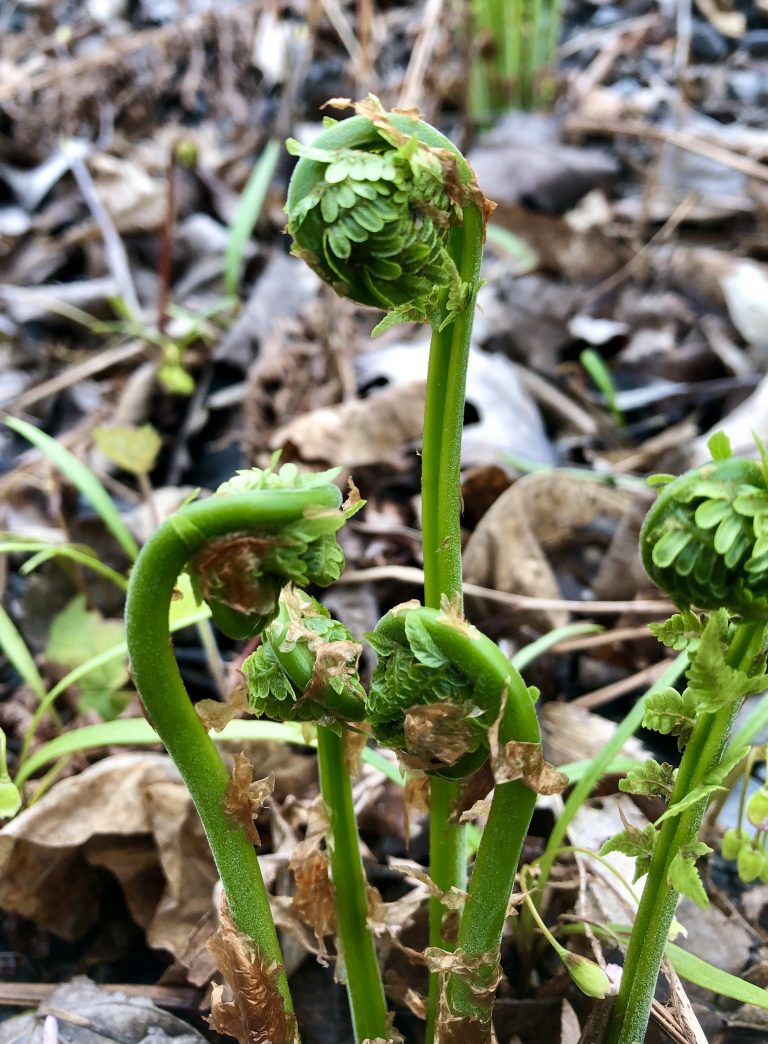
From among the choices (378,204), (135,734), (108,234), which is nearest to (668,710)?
(378,204)

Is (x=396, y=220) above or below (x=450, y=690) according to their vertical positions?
above

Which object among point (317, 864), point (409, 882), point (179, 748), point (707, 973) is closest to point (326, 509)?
point (179, 748)

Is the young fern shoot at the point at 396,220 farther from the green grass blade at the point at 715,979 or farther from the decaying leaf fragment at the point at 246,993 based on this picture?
the green grass blade at the point at 715,979

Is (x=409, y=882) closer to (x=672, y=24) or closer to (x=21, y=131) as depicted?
(x=21, y=131)

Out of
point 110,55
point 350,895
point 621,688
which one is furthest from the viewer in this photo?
point 110,55

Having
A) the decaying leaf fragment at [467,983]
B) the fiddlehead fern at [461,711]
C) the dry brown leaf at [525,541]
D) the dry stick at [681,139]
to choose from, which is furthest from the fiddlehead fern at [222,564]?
the dry stick at [681,139]

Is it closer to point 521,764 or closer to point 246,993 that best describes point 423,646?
point 521,764

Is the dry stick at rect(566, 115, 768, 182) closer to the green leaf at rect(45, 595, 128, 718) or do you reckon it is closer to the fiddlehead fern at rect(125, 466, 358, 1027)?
the green leaf at rect(45, 595, 128, 718)
